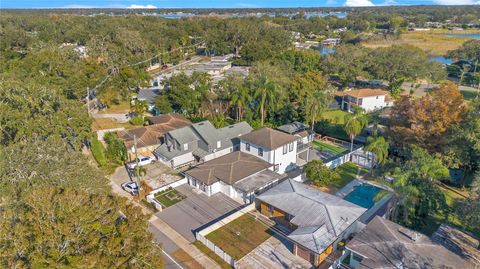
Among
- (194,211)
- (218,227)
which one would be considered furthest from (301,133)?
(218,227)

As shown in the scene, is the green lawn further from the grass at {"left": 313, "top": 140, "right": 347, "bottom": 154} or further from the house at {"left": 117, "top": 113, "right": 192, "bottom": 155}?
the house at {"left": 117, "top": 113, "right": 192, "bottom": 155}

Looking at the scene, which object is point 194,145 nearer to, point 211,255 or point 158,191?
point 158,191

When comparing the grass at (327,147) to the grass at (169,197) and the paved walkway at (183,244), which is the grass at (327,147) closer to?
the grass at (169,197)

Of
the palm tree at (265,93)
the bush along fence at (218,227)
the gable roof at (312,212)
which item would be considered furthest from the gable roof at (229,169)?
the palm tree at (265,93)

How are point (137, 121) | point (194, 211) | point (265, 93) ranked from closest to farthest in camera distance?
point (194, 211) < point (265, 93) < point (137, 121)

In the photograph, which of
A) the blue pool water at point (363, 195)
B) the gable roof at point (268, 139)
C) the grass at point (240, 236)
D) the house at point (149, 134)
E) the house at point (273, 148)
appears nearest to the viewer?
the grass at point (240, 236)

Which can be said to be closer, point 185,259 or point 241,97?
point 185,259

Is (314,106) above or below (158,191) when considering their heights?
above

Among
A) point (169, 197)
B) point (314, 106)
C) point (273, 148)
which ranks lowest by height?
point (169, 197)
